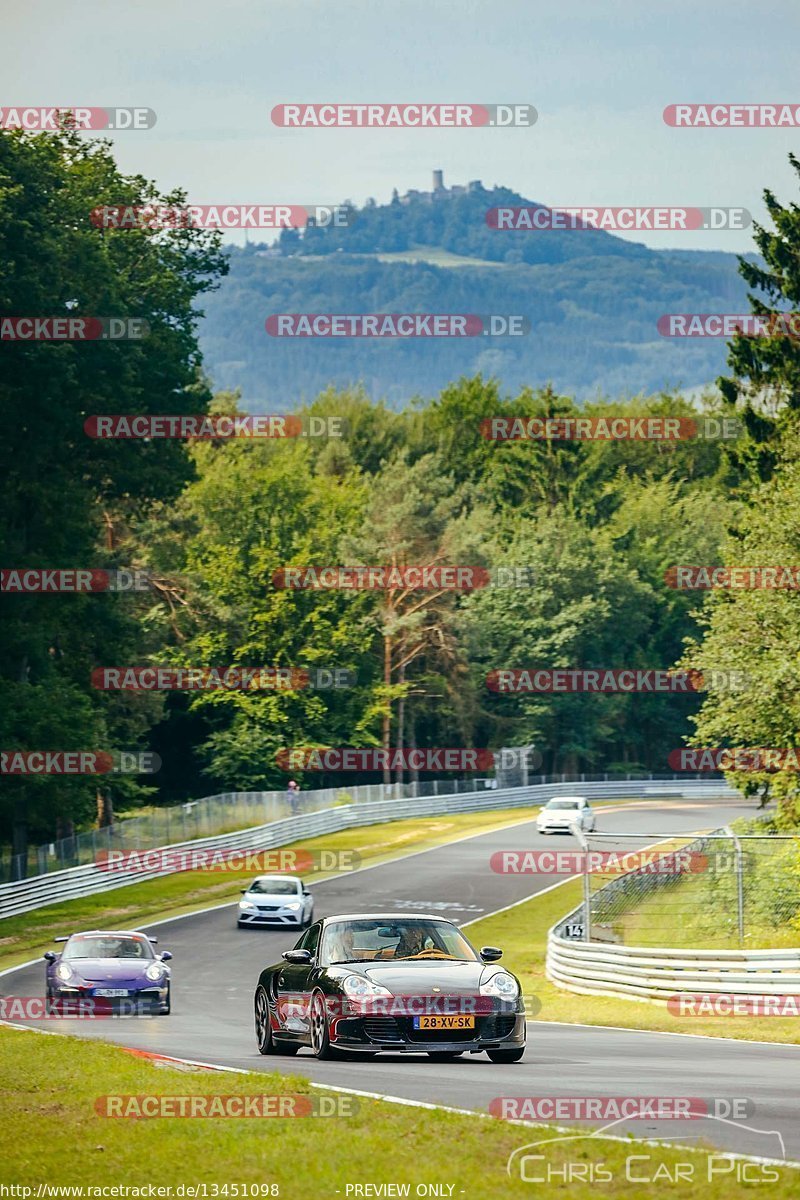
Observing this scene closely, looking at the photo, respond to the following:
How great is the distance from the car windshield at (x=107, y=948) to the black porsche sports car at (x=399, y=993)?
7.56 metres

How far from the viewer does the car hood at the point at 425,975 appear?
1489 centimetres

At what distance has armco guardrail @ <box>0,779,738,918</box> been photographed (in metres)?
44.5

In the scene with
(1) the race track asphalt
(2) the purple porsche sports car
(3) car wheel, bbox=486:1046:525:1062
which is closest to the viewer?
(1) the race track asphalt

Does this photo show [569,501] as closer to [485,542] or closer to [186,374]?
[485,542]

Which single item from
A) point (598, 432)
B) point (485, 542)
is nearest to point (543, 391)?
point (598, 432)

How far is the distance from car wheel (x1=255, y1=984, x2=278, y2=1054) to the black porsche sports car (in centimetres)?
52

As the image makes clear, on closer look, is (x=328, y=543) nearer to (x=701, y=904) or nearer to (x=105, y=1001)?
(x=701, y=904)

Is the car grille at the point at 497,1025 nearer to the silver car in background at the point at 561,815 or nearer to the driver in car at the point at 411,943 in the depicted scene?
the driver in car at the point at 411,943

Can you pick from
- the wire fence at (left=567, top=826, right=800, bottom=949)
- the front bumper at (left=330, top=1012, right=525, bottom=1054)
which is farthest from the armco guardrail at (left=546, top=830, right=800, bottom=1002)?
the front bumper at (left=330, top=1012, right=525, bottom=1054)

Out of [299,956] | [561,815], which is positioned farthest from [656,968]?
[561,815]

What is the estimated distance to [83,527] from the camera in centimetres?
5044

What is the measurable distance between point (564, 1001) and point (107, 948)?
795 centimetres

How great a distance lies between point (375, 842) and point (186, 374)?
18565mm

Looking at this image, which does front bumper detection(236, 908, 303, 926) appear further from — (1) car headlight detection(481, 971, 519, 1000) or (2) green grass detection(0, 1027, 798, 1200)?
(2) green grass detection(0, 1027, 798, 1200)
